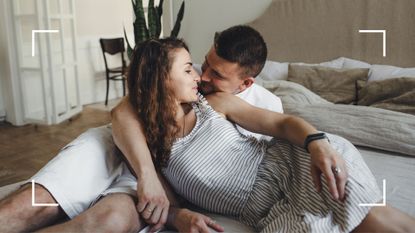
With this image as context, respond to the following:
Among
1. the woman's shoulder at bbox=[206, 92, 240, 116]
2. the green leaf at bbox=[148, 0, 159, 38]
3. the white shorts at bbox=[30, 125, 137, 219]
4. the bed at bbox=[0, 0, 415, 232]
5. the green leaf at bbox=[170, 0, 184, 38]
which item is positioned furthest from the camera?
the green leaf at bbox=[148, 0, 159, 38]

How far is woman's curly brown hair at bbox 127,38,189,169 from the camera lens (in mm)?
1083

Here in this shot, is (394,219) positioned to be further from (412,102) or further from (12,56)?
(12,56)

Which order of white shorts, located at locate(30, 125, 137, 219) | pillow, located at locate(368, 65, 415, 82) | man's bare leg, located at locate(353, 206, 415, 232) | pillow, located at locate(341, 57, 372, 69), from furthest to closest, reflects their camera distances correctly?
pillow, located at locate(341, 57, 372, 69) < pillow, located at locate(368, 65, 415, 82) < white shorts, located at locate(30, 125, 137, 219) < man's bare leg, located at locate(353, 206, 415, 232)

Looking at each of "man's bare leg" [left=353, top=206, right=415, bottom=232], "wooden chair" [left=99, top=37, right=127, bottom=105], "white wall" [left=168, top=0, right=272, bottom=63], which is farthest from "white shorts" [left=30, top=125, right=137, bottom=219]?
"wooden chair" [left=99, top=37, right=127, bottom=105]

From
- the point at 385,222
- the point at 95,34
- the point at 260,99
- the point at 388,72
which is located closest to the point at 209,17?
the point at 388,72

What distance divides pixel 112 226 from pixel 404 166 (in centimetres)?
102

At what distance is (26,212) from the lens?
3.08ft

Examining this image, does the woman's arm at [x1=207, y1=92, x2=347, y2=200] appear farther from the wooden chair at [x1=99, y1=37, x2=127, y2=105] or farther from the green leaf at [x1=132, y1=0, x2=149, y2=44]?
the wooden chair at [x1=99, y1=37, x2=127, y2=105]

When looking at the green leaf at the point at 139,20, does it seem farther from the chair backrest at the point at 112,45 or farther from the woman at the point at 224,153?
the woman at the point at 224,153

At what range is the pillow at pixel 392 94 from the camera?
1.84 metres

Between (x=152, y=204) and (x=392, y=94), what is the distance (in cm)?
141

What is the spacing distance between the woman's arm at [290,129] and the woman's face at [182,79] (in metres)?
0.09

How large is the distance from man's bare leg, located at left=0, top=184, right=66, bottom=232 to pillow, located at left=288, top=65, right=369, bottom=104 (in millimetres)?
1578

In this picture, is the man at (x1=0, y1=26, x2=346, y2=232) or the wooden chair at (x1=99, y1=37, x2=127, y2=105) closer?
the man at (x1=0, y1=26, x2=346, y2=232)
